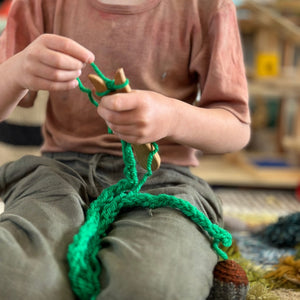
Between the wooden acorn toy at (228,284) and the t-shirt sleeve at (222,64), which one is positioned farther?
the t-shirt sleeve at (222,64)

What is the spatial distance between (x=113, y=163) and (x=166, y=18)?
230 millimetres

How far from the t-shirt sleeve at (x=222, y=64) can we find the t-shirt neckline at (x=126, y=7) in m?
0.08

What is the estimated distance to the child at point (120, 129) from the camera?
1.45 feet

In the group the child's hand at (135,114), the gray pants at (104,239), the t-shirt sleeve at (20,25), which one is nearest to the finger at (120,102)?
the child's hand at (135,114)

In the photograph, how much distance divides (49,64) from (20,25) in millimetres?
225

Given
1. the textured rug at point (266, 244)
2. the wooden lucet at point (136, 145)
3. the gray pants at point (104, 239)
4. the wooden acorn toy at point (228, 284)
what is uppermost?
the wooden lucet at point (136, 145)

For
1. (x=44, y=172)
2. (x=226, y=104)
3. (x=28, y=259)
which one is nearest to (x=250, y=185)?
(x=226, y=104)

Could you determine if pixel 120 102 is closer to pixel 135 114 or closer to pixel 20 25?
pixel 135 114

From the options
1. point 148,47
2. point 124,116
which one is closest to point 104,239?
point 124,116

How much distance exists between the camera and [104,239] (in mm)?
487

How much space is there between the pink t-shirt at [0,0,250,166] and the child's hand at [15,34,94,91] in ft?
0.47

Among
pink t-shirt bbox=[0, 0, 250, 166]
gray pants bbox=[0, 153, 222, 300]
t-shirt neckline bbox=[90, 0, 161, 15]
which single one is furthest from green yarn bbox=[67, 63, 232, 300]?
t-shirt neckline bbox=[90, 0, 161, 15]

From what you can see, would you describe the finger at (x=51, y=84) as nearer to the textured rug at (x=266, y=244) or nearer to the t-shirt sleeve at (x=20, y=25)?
the t-shirt sleeve at (x=20, y=25)

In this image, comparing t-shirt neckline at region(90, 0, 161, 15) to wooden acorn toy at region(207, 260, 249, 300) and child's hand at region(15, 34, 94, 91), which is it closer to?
child's hand at region(15, 34, 94, 91)
